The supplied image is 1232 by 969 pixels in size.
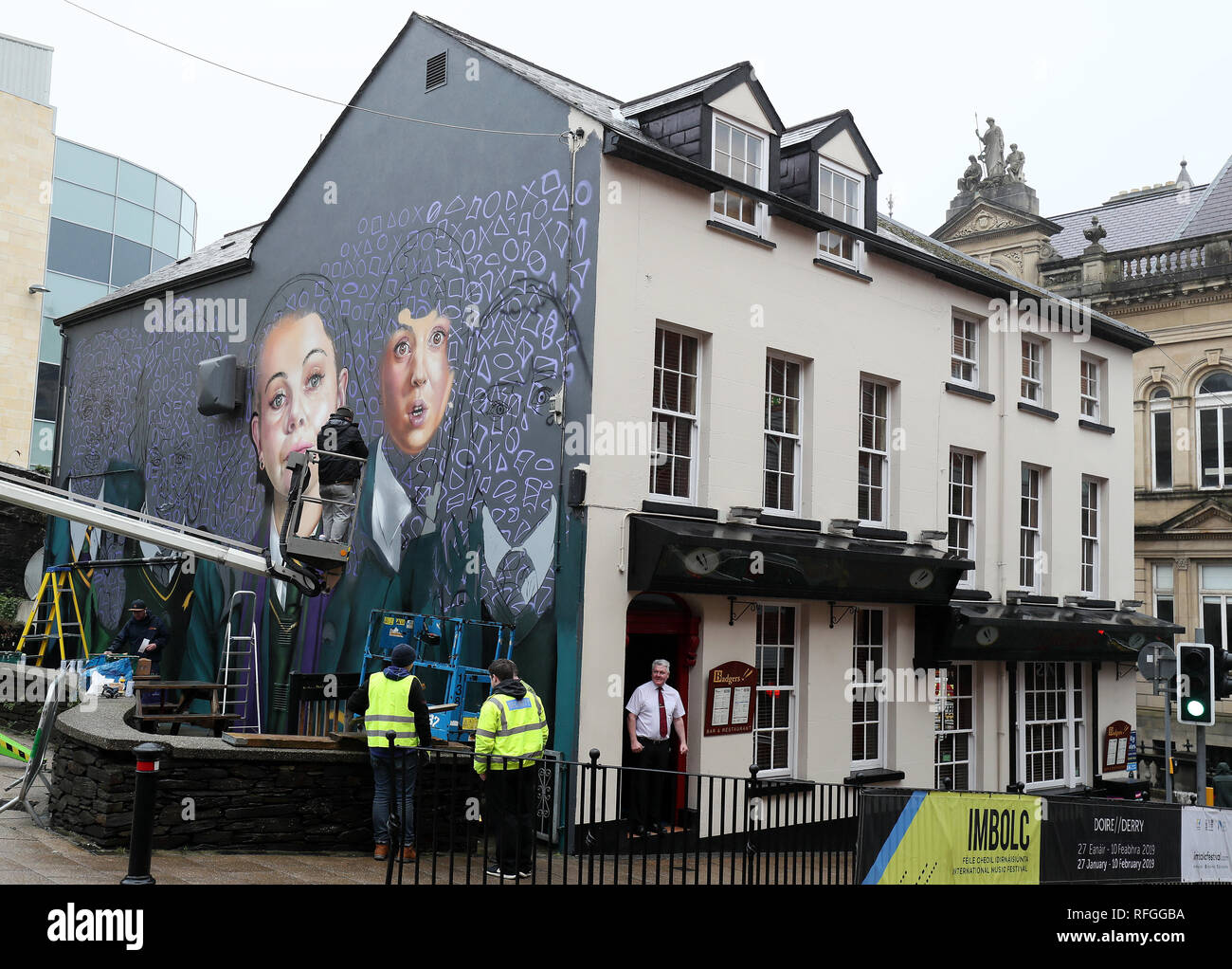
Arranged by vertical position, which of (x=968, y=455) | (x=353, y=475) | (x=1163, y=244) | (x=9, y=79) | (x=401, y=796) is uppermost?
(x=9, y=79)

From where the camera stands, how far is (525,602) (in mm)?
12969

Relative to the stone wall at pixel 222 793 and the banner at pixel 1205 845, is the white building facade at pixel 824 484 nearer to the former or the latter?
the stone wall at pixel 222 793

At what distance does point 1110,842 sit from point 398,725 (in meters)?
7.57

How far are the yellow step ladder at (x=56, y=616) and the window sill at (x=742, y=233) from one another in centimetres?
1386

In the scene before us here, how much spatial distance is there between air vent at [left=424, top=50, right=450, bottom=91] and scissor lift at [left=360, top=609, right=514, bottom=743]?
740 cm

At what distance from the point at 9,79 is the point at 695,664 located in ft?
131

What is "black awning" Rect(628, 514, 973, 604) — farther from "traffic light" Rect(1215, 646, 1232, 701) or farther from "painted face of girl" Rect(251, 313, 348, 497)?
"painted face of girl" Rect(251, 313, 348, 497)

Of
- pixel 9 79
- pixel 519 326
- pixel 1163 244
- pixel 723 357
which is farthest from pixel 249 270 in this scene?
pixel 9 79

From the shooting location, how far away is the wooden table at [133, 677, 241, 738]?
511 inches

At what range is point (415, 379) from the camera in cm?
1540

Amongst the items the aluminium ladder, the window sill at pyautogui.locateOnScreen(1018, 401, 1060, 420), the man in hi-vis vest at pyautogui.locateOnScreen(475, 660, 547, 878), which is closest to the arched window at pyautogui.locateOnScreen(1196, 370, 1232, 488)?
the window sill at pyautogui.locateOnScreen(1018, 401, 1060, 420)
